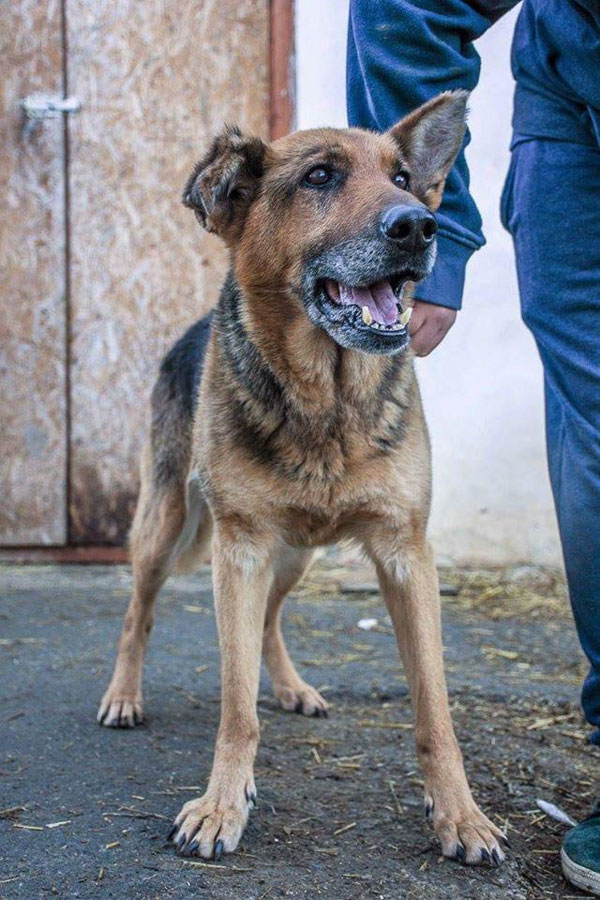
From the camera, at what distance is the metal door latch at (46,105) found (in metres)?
5.62

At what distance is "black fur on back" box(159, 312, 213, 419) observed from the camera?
3471 millimetres

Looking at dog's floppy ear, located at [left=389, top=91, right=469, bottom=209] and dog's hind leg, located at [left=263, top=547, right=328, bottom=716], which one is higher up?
dog's floppy ear, located at [left=389, top=91, right=469, bottom=209]

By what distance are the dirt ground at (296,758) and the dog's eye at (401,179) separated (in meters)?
1.60

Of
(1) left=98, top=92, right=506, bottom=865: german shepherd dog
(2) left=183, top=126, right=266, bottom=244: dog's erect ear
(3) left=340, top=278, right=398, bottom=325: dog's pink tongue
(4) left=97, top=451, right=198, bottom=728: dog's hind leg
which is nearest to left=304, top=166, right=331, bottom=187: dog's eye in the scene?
(1) left=98, top=92, right=506, bottom=865: german shepherd dog

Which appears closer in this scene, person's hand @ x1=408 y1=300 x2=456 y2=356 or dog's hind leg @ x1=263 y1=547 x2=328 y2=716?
person's hand @ x1=408 y1=300 x2=456 y2=356

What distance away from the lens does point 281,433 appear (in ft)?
8.83

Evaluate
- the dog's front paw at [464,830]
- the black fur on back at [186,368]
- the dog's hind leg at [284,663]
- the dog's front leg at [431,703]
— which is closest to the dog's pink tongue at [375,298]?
the dog's front leg at [431,703]

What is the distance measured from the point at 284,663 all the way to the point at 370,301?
4.78 feet

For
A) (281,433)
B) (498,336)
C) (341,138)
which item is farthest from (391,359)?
(498,336)

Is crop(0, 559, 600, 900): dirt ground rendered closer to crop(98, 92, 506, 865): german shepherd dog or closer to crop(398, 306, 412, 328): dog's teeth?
crop(98, 92, 506, 865): german shepherd dog

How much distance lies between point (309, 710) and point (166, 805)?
884mm

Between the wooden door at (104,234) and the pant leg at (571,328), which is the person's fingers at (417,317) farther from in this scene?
the wooden door at (104,234)

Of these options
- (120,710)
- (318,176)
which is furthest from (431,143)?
(120,710)

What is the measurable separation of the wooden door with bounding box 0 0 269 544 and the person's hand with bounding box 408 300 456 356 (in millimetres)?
3188
